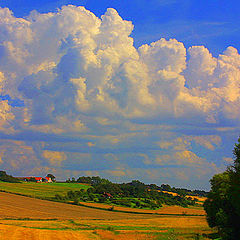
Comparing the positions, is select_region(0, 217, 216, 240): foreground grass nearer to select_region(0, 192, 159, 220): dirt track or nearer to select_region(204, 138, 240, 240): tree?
select_region(204, 138, 240, 240): tree

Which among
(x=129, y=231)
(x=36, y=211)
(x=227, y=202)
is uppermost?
(x=227, y=202)

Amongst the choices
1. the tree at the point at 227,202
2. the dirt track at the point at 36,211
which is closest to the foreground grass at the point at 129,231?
the tree at the point at 227,202

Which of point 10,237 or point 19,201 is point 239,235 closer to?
point 10,237

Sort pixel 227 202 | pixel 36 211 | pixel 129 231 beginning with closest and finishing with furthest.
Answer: pixel 227 202
pixel 129 231
pixel 36 211

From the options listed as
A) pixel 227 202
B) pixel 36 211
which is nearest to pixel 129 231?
pixel 227 202

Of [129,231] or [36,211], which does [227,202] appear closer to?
[129,231]

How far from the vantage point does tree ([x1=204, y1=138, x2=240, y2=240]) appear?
1507 inches

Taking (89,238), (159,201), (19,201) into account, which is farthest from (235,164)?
(159,201)

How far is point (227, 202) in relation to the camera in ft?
174

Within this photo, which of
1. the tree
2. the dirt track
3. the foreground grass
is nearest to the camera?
the tree

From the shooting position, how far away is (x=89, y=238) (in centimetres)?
5353

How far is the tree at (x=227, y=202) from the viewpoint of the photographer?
3828 cm

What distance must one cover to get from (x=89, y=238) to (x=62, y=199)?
120518 mm

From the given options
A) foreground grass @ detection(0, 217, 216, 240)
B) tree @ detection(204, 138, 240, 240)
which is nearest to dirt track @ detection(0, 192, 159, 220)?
foreground grass @ detection(0, 217, 216, 240)
